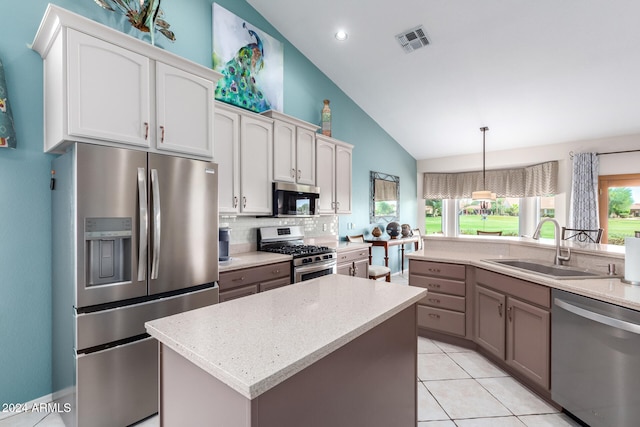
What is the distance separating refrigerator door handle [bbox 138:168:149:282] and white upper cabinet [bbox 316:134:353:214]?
2414 mm

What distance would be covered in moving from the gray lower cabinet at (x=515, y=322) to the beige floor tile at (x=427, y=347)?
38 centimetres

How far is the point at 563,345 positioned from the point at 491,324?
2.19 ft

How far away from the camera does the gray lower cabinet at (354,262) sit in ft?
13.0

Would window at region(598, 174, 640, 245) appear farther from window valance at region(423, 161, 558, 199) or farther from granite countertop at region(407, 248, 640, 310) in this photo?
granite countertop at region(407, 248, 640, 310)

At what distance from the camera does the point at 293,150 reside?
3676mm

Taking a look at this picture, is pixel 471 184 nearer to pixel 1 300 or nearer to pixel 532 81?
pixel 532 81

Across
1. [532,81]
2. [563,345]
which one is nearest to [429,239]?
[563,345]

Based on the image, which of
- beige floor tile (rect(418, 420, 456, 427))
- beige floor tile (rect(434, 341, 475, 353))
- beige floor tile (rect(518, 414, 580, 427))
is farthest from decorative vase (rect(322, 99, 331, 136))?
beige floor tile (rect(518, 414, 580, 427))

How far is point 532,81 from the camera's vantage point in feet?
12.9

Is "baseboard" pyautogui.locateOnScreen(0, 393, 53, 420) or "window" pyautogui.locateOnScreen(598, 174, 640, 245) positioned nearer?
"baseboard" pyautogui.locateOnScreen(0, 393, 53, 420)

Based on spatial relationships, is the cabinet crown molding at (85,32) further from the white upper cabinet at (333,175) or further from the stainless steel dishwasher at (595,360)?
the stainless steel dishwasher at (595,360)

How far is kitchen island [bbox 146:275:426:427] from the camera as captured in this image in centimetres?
83

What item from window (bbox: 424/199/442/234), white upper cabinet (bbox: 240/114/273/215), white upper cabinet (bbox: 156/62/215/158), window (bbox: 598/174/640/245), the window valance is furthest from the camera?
window (bbox: 424/199/442/234)

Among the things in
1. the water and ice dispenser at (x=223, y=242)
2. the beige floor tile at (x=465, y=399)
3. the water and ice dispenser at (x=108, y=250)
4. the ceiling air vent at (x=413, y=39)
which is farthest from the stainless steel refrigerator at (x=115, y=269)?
the ceiling air vent at (x=413, y=39)
